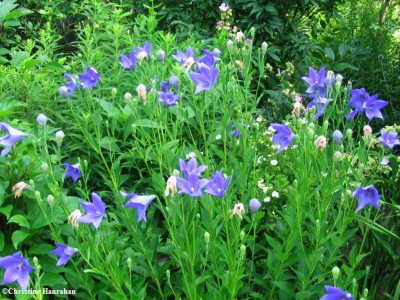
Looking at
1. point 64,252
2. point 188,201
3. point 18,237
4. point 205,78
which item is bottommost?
point 18,237

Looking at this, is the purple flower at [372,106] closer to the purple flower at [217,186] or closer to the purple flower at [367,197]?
the purple flower at [367,197]

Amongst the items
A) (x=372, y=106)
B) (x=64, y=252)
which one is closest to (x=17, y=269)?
(x=64, y=252)

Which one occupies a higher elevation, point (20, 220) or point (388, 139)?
point (388, 139)

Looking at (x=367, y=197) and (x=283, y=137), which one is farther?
(x=283, y=137)

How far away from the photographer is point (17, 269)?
192 cm

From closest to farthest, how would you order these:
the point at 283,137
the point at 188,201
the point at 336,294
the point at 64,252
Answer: the point at 336,294 < the point at 64,252 < the point at 188,201 < the point at 283,137

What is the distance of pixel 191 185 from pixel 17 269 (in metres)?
0.67

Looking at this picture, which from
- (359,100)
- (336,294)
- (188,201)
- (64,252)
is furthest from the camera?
(359,100)

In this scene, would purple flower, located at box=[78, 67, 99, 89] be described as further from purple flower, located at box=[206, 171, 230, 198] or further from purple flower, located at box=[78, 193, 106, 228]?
purple flower, located at box=[206, 171, 230, 198]

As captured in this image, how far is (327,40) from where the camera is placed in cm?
606

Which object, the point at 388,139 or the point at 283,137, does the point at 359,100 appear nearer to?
the point at 388,139

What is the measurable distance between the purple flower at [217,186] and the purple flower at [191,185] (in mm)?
32

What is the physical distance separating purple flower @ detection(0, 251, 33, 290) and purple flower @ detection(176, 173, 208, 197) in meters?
0.59

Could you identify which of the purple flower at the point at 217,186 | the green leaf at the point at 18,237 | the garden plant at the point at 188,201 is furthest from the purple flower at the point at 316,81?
the green leaf at the point at 18,237
